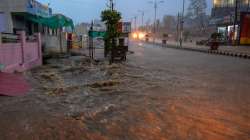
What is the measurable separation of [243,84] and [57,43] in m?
19.1

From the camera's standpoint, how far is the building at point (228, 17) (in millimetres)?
41094

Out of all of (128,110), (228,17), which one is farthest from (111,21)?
(228,17)

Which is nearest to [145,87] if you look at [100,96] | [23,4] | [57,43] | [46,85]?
[100,96]

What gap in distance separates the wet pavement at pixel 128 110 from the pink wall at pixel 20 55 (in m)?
1.10

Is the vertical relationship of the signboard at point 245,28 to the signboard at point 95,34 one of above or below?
above

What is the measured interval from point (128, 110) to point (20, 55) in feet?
25.3

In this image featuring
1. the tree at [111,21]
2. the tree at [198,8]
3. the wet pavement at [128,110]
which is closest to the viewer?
the wet pavement at [128,110]

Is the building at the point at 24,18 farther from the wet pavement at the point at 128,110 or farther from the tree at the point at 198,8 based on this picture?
the tree at the point at 198,8

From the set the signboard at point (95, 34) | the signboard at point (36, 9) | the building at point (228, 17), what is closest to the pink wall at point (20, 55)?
the signboard at point (36, 9)

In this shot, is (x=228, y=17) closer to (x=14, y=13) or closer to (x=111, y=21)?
(x=111, y=21)

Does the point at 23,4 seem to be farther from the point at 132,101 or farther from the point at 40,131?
the point at 40,131

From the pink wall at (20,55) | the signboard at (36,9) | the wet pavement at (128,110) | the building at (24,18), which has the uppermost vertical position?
the signboard at (36,9)

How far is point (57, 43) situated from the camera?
25844 mm

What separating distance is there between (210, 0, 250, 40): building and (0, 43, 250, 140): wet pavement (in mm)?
33009
